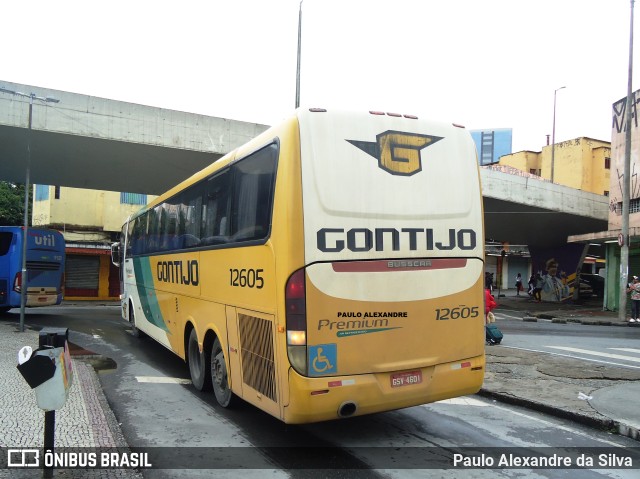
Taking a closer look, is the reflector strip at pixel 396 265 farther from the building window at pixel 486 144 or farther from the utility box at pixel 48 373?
the building window at pixel 486 144

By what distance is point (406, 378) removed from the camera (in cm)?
533

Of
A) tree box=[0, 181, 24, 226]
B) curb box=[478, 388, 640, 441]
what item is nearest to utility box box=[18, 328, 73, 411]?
curb box=[478, 388, 640, 441]

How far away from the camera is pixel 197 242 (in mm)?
7762

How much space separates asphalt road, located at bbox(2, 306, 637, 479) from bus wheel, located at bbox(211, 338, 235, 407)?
155 millimetres


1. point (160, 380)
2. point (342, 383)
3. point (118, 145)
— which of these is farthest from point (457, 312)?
point (118, 145)

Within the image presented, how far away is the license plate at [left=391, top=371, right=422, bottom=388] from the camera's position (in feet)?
17.3

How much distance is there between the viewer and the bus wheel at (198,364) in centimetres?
760

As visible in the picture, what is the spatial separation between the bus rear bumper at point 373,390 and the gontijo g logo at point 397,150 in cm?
213

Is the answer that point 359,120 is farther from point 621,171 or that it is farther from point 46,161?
point 621,171

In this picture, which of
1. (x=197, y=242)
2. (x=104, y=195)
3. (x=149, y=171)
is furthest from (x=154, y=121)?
(x=104, y=195)

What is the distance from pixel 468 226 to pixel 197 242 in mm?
4033

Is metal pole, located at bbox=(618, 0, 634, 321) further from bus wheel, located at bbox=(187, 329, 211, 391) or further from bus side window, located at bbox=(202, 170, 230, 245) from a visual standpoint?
bus side window, located at bbox=(202, 170, 230, 245)

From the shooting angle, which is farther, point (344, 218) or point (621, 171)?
point (621, 171)

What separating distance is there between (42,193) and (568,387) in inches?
1265
